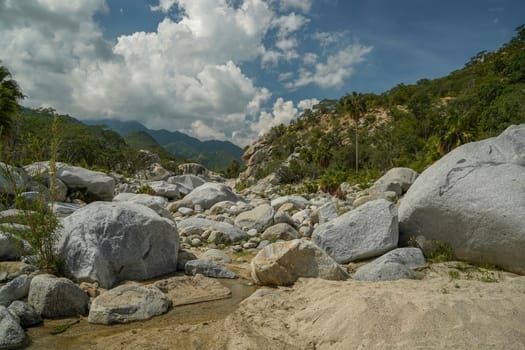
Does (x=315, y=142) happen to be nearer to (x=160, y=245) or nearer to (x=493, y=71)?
(x=493, y=71)

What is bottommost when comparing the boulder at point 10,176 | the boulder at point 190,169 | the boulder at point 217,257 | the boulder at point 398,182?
the boulder at point 217,257

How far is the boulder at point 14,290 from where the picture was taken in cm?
561

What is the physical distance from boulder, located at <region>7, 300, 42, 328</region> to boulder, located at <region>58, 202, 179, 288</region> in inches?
52.5

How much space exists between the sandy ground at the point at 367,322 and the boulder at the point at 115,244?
2231 millimetres

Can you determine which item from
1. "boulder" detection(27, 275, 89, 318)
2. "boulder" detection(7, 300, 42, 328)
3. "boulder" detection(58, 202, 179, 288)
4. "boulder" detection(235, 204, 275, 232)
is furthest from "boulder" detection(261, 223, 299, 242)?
"boulder" detection(7, 300, 42, 328)

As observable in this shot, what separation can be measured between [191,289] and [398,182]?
52.5 feet

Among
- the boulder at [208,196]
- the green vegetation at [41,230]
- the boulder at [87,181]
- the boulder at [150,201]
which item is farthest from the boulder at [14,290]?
the boulder at [208,196]

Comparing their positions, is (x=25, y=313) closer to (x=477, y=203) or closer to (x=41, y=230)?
(x=41, y=230)

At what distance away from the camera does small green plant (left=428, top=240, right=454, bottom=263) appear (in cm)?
778

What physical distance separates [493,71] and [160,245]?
74.0 m

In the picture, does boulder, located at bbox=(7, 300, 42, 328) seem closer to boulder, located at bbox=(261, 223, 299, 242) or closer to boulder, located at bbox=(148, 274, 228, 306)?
boulder, located at bbox=(148, 274, 228, 306)

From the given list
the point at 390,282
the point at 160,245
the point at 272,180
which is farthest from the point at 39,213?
the point at 272,180

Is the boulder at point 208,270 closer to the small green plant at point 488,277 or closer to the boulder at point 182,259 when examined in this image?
the boulder at point 182,259

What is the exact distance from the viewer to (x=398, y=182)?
19.5 meters
